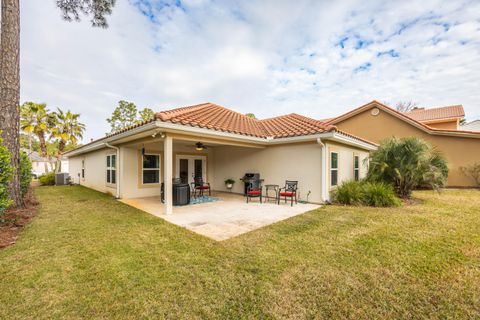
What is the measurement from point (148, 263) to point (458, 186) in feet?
61.4

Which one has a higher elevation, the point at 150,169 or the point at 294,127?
the point at 294,127

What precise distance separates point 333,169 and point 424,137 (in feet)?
33.5

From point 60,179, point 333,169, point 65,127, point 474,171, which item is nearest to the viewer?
point 333,169

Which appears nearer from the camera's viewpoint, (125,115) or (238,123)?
(238,123)

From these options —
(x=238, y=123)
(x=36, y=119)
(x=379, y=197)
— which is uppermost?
(x=36, y=119)

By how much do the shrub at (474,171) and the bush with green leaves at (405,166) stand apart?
6.37 metres

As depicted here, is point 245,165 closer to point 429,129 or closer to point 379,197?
point 379,197

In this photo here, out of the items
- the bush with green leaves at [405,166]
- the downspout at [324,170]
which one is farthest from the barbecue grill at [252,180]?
the bush with green leaves at [405,166]

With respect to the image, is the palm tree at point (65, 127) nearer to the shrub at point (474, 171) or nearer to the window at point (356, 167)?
Result: the window at point (356, 167)

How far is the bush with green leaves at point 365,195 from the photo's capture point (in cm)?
792

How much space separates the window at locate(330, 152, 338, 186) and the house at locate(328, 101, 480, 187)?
8908 millimetres

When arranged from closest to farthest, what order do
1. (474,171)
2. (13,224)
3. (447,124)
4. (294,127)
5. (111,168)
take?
(13,224) < (294,127) < (111,168) < (474,171) < (447,124)

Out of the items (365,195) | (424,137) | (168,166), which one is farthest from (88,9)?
(424,137)

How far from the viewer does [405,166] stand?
912 cm
